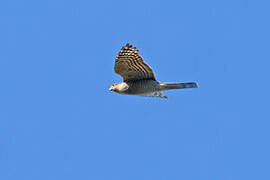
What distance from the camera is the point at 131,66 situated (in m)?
19.8

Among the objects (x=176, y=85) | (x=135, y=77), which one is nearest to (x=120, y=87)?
(x=135, y=77)

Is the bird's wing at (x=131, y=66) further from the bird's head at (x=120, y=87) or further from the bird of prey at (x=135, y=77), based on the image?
the bird's head at (x=120, y=87)

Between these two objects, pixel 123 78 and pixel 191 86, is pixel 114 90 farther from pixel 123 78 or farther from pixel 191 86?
pixel 191 86

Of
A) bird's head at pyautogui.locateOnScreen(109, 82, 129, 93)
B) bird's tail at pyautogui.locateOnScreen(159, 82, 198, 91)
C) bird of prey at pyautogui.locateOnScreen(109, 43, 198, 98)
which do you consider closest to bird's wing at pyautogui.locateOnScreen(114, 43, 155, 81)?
bird of prey at pyautogui.locateOnScreen(109, 43, 198, 98)

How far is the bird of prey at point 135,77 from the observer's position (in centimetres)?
1937

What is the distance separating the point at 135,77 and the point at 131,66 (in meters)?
0.63

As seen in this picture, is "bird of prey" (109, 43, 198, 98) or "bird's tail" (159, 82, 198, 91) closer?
"bird of prey" (109, 43, 198, 98)

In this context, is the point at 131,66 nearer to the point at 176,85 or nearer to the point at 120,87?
the point at 120,87

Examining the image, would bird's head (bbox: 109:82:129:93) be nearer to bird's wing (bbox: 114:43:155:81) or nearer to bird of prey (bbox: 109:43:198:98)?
bird of prey (bbox: 109:43:198:98)

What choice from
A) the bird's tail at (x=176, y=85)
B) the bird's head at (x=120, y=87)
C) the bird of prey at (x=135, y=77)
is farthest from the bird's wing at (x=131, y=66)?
the bird's tail at (x=176, y=85)

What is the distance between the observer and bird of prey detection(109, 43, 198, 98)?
762 inches

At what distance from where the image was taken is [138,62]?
1956 centimetres

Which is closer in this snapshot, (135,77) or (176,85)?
(176,85)

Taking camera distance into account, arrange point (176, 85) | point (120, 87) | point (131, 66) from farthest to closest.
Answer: point (120, 87), point (176, 85), point (131, 66)
